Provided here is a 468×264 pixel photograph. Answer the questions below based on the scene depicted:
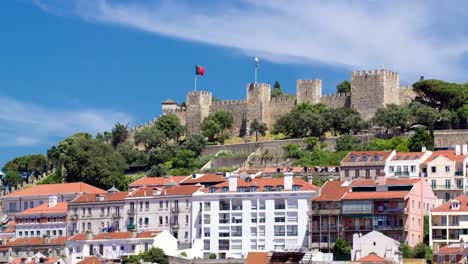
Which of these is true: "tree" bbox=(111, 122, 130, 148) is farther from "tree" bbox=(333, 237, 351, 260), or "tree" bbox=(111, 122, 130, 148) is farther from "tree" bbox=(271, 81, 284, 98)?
"tree" bbox=(333, 237, 351, 260)

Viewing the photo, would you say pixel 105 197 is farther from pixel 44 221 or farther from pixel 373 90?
pixel 373 90

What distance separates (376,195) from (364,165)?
9786 mm

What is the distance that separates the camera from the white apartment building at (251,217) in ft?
225

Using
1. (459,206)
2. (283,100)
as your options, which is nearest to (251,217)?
(459,206)

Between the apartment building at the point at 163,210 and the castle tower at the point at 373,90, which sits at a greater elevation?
the castle tower at the point at 373,90

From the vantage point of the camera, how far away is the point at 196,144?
312 feet

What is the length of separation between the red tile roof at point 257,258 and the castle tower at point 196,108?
38558 millimetres

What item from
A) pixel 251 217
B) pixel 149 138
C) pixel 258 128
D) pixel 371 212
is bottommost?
pixel 251 217

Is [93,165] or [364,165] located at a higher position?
[93,165]

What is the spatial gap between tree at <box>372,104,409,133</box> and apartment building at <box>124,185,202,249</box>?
2035 centimetres

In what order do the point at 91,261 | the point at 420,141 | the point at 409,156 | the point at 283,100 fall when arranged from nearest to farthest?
the point at 91,261, the point at 409,156, the point at 420,141, the point at 283,100

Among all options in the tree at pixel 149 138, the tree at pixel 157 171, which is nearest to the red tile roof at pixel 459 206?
the tree at pixel 157 171

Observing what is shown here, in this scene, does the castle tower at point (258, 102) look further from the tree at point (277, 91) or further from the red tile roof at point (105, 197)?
the red tile roof at point (105, 197)

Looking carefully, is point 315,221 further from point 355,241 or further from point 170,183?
point 170,183
